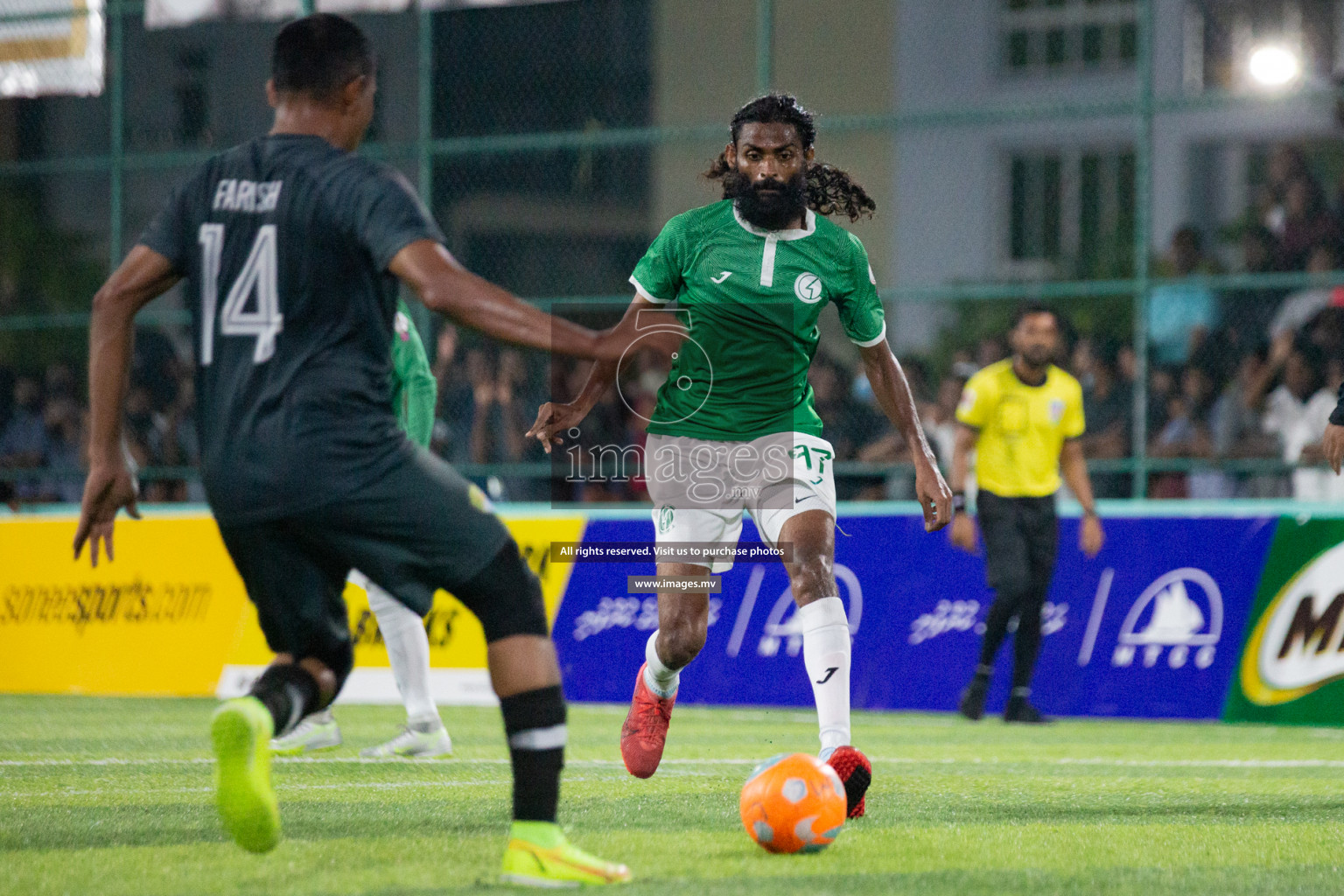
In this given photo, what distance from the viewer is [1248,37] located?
79.1ft

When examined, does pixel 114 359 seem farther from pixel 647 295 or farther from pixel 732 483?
pixel 732 483

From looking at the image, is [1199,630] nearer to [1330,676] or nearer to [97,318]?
[1330,676]

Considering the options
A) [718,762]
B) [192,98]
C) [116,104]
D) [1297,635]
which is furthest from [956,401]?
[192,98]

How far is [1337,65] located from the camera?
22953 millimetres

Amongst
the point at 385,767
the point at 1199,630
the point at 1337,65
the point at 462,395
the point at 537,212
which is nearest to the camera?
the point at 385,767

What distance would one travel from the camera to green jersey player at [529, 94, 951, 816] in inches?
240

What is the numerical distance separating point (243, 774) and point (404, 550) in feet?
2.18

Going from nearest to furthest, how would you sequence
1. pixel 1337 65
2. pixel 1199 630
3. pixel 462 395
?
pixel 1199 630 < pixel 462 395 < pixel 1337 65

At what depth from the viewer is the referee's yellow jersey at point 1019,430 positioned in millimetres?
10531

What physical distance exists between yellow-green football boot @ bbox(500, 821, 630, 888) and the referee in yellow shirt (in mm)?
6092

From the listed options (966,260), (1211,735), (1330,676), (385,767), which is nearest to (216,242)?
(385,767)

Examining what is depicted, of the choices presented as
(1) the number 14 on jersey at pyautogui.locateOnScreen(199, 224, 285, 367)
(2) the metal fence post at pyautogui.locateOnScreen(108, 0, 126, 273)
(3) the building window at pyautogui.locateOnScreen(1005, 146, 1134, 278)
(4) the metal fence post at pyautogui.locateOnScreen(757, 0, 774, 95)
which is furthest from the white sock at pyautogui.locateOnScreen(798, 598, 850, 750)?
(3) the building window at pyautogui.locateOnScreen(1005, 146, 1134, 278)

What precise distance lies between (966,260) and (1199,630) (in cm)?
1437

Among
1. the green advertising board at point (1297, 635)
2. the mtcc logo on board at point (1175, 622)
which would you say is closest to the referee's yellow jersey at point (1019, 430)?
the mtcc logo on board at point (1175, 622)
